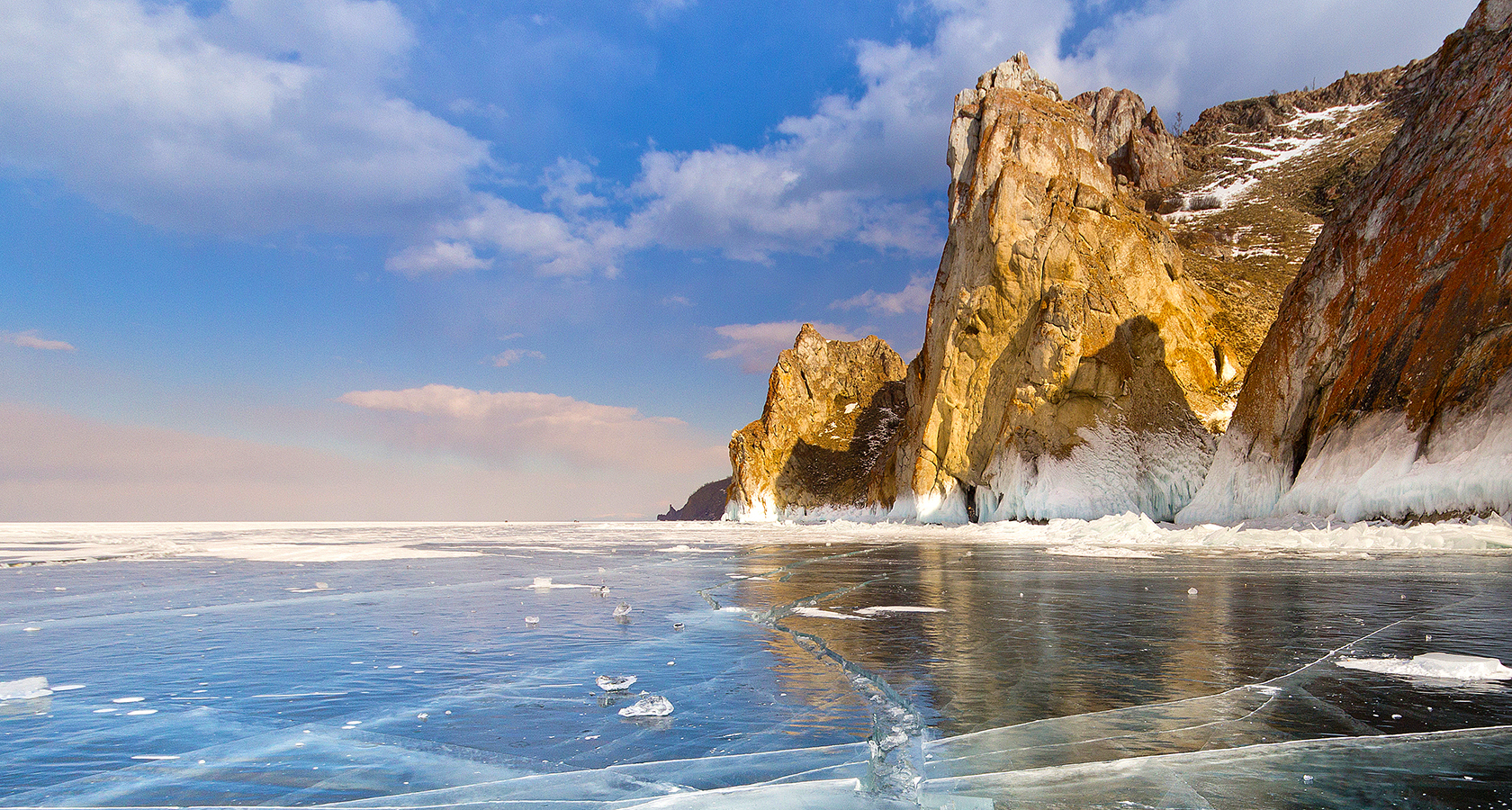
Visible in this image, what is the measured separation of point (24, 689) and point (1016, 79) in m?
75.2

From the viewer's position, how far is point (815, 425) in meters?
106

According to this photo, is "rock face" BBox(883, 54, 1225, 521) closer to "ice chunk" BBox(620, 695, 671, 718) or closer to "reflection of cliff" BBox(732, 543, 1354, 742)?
"reflection of cliff" BBox(732, 543, 1354, 742)

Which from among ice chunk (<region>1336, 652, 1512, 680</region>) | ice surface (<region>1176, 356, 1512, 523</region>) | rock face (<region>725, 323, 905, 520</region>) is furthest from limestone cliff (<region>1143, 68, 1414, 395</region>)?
rock face (<region>725, 323, 905, 520</region>)

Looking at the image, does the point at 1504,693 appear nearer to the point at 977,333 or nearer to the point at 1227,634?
the point at 1227,634

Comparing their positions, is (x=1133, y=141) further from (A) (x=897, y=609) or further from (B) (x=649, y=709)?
(B) (x=649, y=709)

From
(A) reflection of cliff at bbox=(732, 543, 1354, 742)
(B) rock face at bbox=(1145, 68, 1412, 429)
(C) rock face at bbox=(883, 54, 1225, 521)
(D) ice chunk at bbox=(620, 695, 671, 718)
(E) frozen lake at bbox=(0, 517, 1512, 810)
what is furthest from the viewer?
(B) rock face at bbox=(1145, 68, 1412, 429)

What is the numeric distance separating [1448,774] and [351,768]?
4.17 m

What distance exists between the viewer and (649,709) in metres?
3.82

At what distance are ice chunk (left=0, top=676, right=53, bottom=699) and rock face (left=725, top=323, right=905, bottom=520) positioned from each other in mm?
90326

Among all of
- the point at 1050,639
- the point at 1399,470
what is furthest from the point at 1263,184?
the point at 1050,639

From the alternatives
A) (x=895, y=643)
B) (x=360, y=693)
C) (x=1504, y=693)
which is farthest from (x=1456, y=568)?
(x=360, y=693)

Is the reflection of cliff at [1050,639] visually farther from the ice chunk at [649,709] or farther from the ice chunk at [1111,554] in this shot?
the ice chunk at [1111,554]

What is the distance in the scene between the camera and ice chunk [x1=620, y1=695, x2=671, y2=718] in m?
3.81

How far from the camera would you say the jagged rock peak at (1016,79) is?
6738cm
